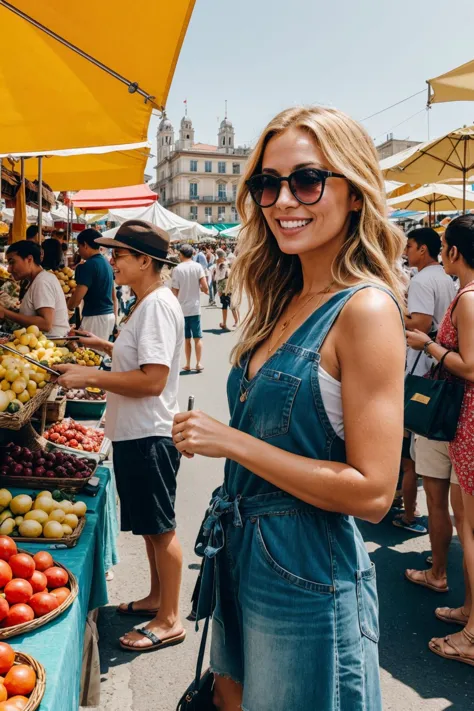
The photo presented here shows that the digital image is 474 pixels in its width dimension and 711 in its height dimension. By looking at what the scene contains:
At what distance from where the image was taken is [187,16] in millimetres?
2520

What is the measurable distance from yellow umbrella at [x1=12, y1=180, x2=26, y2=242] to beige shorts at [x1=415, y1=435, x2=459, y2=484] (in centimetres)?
522

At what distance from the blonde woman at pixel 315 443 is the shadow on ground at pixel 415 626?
5.93 ft

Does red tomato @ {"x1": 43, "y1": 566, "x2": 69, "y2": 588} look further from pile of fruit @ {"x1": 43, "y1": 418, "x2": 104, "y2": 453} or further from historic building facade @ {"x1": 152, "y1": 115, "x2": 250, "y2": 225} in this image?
historic building facade @ {"x1": 152, "y1": 115, "x2": 250, "y2": 225}

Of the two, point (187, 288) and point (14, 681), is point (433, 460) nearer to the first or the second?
point (14, 681)

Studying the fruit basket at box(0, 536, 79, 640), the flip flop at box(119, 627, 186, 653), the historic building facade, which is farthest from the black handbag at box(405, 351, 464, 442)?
the historic building facade

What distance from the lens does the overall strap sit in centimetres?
135

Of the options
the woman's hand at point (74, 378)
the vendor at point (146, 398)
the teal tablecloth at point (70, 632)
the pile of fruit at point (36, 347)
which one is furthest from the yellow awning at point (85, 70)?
the teal tablecloth at point (70, 632)

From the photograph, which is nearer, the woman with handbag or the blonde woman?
the blonde woman

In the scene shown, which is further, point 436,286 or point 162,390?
point 436,286

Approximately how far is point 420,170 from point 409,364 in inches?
177

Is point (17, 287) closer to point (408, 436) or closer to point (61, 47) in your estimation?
point (61, 47)

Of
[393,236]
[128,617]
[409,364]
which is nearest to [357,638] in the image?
[393,236]

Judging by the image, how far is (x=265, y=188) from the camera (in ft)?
5.06

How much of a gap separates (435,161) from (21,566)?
7.25m
